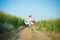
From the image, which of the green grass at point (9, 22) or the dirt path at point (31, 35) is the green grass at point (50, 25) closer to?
the dirt path at point (31, 35)

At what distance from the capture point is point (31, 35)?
4.15 ft

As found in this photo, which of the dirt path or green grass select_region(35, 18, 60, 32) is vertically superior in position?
green grass select_region(35, 18, 60, 32)

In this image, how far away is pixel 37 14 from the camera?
1308 mm

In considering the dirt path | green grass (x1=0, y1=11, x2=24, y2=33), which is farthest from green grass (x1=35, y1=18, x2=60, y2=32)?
green grass (x1=0, y1=11, x2=24, y2=33)

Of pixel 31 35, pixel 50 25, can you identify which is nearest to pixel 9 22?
pixel 31 35

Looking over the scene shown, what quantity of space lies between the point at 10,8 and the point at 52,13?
1.53 ft

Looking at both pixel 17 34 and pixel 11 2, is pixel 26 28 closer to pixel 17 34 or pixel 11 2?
pixel 17 34

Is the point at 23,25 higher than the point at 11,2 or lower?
lower

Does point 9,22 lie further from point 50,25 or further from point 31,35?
point 50,25

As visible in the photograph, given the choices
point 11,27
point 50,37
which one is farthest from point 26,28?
point 50,37

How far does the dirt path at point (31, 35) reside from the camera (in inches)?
49.4

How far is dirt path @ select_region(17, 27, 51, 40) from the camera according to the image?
49.4 inches

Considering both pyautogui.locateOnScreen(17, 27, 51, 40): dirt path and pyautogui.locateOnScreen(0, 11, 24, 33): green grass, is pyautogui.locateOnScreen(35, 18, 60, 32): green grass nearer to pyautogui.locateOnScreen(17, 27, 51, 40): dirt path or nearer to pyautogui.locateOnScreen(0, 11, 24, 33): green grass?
pyautogui.locateOnScreen(17, 27, 51, 40): dirt path

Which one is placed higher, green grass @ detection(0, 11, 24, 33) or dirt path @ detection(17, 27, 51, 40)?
green grass @ detection(0, 11, 24, 33)
